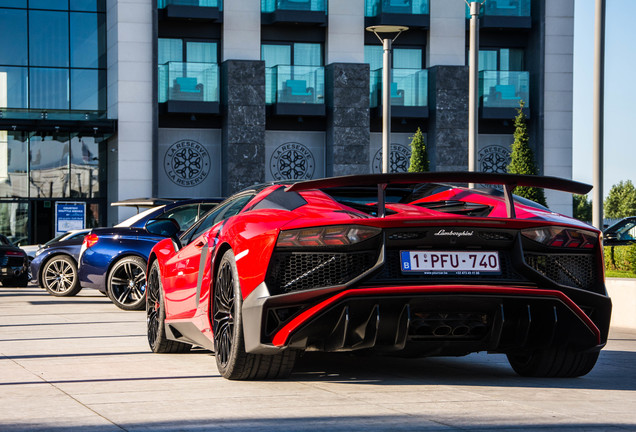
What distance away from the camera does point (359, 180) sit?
599 cm

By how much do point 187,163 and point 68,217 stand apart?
4.91 m

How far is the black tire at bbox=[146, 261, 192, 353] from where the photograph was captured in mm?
8383

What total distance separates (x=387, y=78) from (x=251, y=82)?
1352 centimetres

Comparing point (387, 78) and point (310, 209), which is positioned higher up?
point (387, 78)

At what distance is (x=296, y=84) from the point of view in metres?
37.8

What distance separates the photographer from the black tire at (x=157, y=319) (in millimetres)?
8383

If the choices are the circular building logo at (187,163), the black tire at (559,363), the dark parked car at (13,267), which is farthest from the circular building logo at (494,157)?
the black tire at (559,363)

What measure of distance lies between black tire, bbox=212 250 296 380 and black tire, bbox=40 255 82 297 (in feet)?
42.1

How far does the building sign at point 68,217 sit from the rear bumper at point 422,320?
32082 millimetres

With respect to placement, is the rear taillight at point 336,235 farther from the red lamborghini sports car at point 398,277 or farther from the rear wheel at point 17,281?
the rear wheel at point 17,281

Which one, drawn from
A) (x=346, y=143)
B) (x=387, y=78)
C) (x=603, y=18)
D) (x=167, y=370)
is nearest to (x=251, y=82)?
(x=346, y=143)

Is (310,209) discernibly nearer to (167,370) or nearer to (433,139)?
(167,370)

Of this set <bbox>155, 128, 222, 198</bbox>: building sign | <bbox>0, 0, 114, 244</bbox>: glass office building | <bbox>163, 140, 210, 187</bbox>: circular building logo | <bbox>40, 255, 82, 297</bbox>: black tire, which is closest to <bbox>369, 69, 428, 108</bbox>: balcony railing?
<bbox>155, 128, 222, 198</bbox>: building sign

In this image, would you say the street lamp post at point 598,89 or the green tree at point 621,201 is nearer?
the street lamp post at point 598,89
